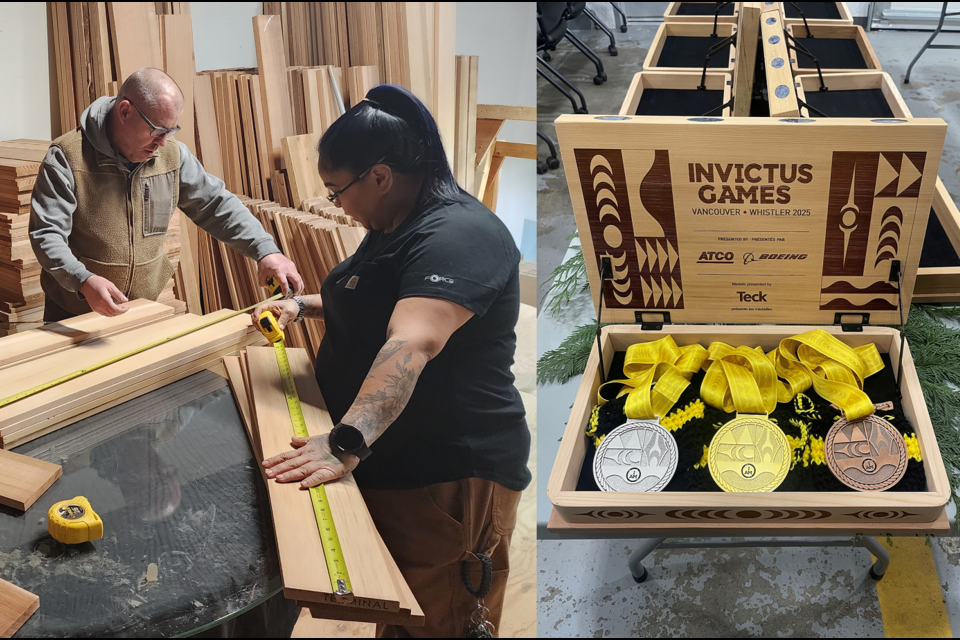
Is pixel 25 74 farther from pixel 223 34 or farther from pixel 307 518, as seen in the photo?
pixel 307 518

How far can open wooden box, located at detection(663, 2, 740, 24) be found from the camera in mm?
3637

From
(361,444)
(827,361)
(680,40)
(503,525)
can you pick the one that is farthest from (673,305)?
(680,40)

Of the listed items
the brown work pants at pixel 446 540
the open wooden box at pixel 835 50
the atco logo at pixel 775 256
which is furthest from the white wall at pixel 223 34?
the open wooden box at pixel 835 50

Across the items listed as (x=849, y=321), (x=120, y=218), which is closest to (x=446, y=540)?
(x=120, y=218)

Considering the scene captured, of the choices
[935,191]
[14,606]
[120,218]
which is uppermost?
[120,218]

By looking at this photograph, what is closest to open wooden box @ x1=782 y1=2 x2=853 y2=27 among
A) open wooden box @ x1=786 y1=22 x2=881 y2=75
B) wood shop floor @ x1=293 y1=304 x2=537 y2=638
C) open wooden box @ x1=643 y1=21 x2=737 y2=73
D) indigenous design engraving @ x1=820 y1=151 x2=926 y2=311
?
open wooden box @ x1=786 y1=22 x2=881 y2=75

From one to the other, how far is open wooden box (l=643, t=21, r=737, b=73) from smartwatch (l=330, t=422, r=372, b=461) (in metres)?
2.38

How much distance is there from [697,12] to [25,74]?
3.72 meters

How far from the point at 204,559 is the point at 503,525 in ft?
1.83

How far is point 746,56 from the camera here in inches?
97.9

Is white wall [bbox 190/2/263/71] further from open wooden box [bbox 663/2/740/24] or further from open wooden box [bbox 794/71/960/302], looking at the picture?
open wooden box [bbox 663/2/740/24]

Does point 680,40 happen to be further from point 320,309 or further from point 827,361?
point 320,309

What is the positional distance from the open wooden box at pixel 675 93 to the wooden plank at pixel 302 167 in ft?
5.97

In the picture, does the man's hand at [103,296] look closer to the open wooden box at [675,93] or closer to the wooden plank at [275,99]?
the wooden plank at [275,99]
